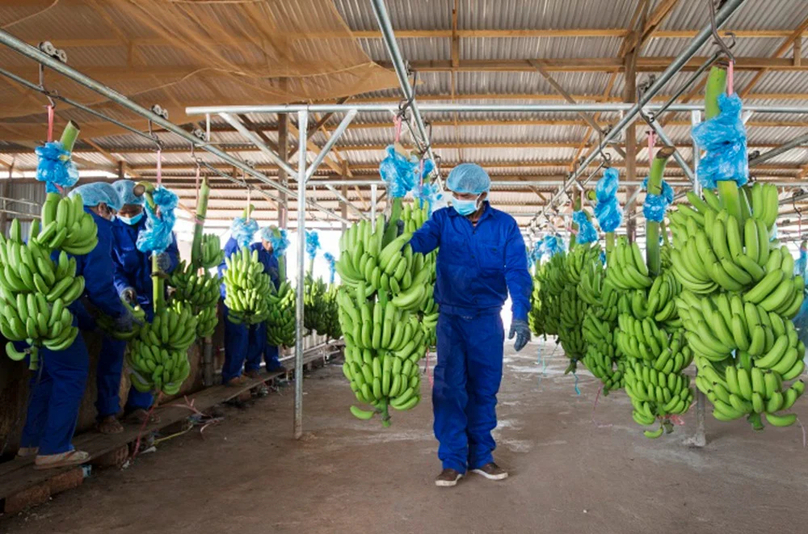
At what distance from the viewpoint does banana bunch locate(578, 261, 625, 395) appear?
446 centimetres

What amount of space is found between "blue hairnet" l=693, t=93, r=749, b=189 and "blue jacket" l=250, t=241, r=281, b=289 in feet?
19.9

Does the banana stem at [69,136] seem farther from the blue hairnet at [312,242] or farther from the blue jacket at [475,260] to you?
the blue hairnet at [312,242]

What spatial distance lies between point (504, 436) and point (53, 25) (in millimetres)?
5511

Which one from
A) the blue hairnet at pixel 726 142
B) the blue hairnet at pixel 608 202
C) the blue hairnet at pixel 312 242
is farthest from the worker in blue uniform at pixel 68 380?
the blue hairnet at pixel 312 242

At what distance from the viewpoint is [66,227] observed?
3500 mm

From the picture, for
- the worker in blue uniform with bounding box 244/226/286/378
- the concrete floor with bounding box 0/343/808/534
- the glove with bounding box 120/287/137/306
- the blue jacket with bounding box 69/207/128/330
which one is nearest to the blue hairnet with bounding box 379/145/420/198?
the concrete floor with bounding box 0/343/808/534

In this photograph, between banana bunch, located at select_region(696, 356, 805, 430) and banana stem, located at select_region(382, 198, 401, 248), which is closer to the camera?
banana bunch, located at select_region(696, 356, 805, 430)

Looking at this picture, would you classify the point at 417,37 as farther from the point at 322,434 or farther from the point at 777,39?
the point at 322,434

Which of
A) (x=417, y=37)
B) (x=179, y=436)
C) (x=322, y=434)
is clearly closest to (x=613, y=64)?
(x=417, y=37)

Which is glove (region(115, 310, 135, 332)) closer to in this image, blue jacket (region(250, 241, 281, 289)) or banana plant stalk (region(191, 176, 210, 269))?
banana plant stalk (region(191, 176, 210, 269))

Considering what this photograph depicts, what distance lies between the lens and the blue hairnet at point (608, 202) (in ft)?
14.5

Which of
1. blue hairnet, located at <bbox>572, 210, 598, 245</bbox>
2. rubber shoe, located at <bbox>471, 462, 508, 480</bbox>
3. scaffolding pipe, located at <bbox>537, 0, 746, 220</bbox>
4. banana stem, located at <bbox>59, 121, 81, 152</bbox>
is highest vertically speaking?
scaffolding pipe, located at <bbox>537, 0, 746, 220</bbox>

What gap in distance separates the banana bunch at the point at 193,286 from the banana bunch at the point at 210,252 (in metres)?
0.15

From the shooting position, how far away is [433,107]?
447cm
